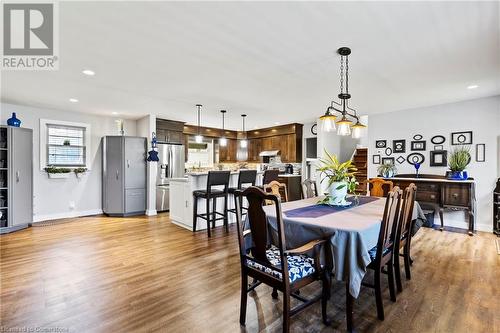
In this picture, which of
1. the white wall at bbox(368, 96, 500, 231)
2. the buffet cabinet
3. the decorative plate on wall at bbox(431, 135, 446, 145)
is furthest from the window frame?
the decorative plate on wall at bbox(431, 135, 446, 145)

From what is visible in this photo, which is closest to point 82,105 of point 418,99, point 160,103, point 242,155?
point 160,103

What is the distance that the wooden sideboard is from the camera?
427 centimetres

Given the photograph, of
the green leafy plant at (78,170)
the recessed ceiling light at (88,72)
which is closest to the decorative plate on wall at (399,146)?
the recessed ceiling light at (88,72)

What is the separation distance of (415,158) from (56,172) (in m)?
7.62

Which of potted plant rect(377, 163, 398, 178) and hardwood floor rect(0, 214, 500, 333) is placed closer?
hardwood floor rect(0, 214, 500, 333)

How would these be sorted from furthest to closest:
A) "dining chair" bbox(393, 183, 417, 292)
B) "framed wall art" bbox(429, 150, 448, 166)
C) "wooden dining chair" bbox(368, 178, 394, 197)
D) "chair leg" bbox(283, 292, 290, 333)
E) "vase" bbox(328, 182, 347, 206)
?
"framed wall art" bbox(429, 150, 448, 166)
"wooden dining chair" bbox(368, 178, 394, 197)
"vase" bbox(328, 182, 347, 206)
"dining chair" bbox(393, 183, 417, 292)
"chair leg" bbox(283, 292, 290, 333)

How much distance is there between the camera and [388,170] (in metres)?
5.26

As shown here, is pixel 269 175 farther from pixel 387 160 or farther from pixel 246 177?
pixel 387 160

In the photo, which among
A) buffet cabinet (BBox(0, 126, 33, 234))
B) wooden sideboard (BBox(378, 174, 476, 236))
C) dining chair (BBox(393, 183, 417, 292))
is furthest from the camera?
buffet cabinet (BBox(0, 126, 33, 234))

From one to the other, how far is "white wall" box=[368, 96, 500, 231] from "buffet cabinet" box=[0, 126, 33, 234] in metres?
7.32

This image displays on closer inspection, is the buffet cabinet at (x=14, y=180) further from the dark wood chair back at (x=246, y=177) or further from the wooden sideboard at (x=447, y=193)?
the wooden sideboard at (x=447, y=193)

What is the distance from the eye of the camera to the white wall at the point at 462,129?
4426mm

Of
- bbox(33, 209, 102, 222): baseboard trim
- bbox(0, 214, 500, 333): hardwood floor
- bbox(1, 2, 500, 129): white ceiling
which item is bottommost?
bbox(0, 214, 500, 333): hardwood floor

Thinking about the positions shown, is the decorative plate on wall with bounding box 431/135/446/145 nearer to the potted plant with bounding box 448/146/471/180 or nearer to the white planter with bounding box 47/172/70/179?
the potted plant with bounding box 448/146/471/180
